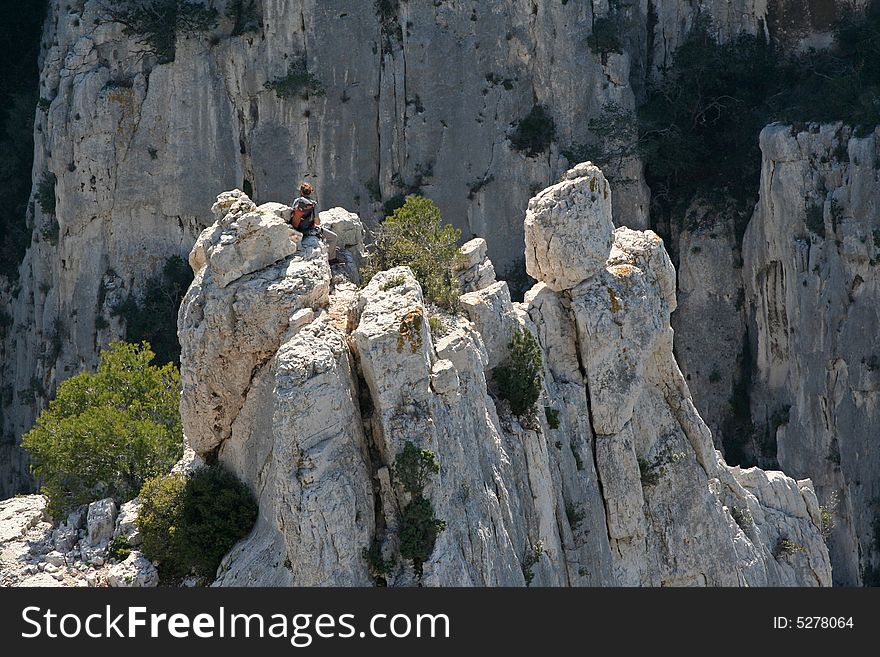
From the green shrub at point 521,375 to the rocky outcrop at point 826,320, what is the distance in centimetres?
2412

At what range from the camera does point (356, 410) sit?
27281 millimetres

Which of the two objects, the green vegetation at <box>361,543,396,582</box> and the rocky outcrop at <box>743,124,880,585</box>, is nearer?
the green vegetation at <box>361,543,396,582</box>

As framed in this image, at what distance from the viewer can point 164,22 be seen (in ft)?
206

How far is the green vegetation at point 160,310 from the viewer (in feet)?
201

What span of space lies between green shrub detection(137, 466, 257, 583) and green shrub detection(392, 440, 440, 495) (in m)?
3.14

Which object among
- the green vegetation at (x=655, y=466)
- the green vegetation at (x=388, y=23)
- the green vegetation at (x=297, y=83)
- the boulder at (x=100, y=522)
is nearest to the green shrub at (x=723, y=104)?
the green vegetation at (x=388, y=23)

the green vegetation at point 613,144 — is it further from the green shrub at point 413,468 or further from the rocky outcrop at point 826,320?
the green shrub at point 413,468

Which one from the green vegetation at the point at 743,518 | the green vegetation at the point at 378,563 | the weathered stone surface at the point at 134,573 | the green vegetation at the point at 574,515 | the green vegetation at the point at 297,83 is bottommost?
the green vegetation at the point at 378,563

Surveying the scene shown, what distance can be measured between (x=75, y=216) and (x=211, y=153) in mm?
5698

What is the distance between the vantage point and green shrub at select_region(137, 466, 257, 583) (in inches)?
1126

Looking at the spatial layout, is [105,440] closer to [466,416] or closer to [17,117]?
[466,416]

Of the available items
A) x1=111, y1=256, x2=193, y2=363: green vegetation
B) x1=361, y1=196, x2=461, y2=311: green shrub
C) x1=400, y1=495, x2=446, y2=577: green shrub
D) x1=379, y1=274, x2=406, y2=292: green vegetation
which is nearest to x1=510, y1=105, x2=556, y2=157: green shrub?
x1=111, y1=256, x2=193, y2=363: green vegetation

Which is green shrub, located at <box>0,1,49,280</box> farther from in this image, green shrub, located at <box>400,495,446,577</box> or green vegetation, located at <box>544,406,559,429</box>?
green shrub, located at <box>400,495,446,577</box>
